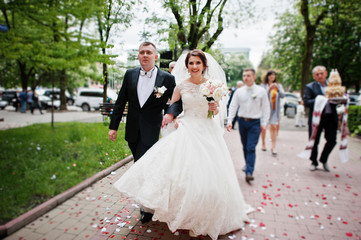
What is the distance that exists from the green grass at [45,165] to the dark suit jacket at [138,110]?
16 cm

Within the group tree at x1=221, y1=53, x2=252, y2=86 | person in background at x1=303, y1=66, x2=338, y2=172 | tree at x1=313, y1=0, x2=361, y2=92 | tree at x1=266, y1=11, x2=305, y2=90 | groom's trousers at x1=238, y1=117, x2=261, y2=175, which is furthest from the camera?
tree at x1=266, y1=11, x2=305, y2=90

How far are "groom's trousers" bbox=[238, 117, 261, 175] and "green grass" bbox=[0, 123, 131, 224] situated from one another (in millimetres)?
2822

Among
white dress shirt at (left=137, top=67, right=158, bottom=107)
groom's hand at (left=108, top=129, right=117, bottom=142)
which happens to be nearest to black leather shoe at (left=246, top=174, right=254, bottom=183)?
white dress shirt at (left=137, top=67, right=158, bottom=107)

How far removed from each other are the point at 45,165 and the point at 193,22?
3514mm

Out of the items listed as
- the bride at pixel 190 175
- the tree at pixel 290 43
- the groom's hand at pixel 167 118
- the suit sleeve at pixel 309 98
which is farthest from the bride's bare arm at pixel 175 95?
the tree at pixel 290 43

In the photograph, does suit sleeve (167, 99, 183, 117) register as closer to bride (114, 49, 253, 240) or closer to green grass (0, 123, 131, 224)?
bride (114, 49, 253, 240)

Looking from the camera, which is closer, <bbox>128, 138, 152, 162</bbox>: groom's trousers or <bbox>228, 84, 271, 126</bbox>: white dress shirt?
<bbox>128, 138, 152, 162</bbox>: groom's trousers

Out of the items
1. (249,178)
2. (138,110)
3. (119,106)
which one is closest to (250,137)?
(249,178)

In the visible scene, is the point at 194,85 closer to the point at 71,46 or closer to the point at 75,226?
the point at 71,46

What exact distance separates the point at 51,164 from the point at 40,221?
6.09ft

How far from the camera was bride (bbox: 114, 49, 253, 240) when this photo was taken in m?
2.50

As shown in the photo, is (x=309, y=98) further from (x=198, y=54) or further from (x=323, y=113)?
(x=198, y=54)

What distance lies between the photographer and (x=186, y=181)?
2.51 metres

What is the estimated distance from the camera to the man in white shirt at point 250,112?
488 cm
